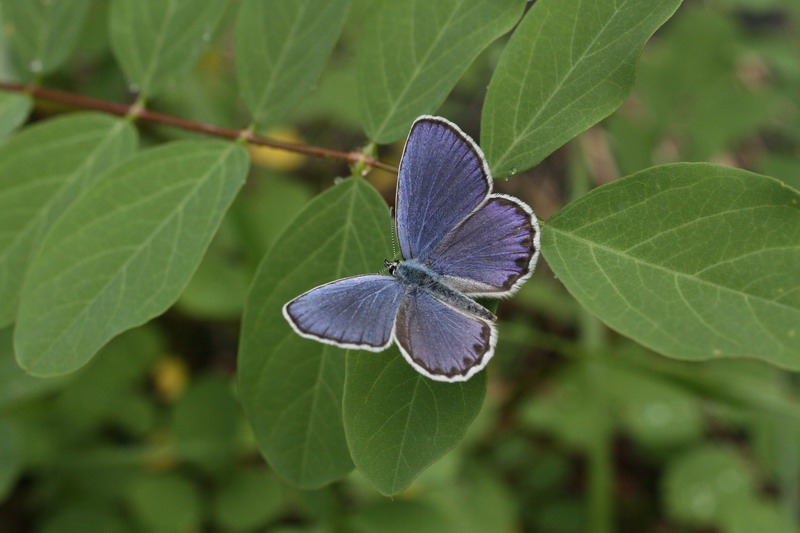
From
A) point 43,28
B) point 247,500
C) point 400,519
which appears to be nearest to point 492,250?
point 400,519

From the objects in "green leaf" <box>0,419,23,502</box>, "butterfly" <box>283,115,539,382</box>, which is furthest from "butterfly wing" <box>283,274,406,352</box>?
"green leaf" <box>0,419,23,502</box>

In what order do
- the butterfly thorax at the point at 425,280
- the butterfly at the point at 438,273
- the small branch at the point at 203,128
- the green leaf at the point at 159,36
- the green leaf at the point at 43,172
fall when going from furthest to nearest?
the green leaf at the point at 159,36 → the green leaf at the point at 43,172 → the small branch at the point at 203,128 → the butterfly thorax at the point at 425,280 → the butterfly at the point at 438,273

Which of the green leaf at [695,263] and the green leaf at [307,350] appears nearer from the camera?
the green leaf at [695,263]

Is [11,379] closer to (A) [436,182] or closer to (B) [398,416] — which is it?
(B) [398,416]

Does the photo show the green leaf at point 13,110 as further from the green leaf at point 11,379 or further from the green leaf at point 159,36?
the green leaf at point 11,379

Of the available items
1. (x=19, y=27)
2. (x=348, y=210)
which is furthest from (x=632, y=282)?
(x=19, y=27)

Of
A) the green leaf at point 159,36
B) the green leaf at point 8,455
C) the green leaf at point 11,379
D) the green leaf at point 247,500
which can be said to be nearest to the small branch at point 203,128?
the green leaf at point 159,36

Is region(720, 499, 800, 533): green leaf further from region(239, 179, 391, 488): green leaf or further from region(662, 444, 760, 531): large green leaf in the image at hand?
region(239, 179, 391, 488): green leaf

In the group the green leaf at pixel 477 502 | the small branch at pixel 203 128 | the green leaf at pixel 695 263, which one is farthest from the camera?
the green leaf at pixel 477 502
